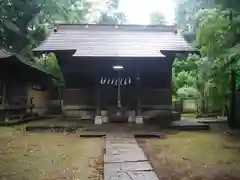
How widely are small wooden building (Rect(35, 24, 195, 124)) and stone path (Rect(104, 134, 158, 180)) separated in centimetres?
488

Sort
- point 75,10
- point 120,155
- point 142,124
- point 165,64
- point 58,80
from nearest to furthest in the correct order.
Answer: point 120,155
point 142,124
point 165,64
point 58,80
point 75,10

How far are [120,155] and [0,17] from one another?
14847 mm

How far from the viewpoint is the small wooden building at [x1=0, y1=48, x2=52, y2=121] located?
14.4 metres

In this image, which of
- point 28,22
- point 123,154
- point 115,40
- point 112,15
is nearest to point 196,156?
point 123,154

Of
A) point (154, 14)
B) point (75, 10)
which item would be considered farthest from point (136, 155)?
point (154, 14)

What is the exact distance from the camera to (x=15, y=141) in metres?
9.05

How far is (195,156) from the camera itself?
6.96m

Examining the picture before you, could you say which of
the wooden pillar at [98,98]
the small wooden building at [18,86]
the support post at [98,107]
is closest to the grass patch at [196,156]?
the support post at [98,107]

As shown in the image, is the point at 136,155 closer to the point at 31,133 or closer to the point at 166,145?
the point at 166,145

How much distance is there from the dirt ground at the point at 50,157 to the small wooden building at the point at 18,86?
4.81m

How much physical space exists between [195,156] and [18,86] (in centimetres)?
1229

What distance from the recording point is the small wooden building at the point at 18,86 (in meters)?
14.4

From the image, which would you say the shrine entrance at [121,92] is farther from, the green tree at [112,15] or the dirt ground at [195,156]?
the green tree at [112,15]

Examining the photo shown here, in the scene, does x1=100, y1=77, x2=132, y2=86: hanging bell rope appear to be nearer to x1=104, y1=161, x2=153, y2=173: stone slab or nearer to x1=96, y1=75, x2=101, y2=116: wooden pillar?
x1=96, y1=75, x2=101, y2=116: wooden pillar
